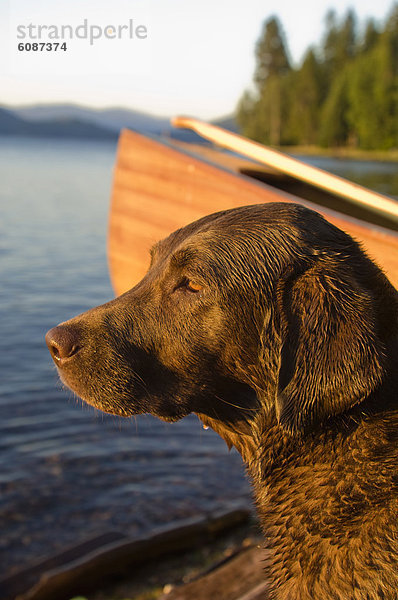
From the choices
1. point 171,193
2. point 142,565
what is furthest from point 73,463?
point 171,193

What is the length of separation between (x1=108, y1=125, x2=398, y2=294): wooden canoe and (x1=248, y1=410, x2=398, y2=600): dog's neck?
127 inches

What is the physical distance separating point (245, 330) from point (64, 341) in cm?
81

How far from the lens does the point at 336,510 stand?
242 cm

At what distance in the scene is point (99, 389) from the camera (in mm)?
2756

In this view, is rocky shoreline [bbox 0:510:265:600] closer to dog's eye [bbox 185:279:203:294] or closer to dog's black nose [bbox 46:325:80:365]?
dog's black nose [bbox 46:325:80:365]

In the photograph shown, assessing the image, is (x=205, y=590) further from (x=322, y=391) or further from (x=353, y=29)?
(x=353, y=29)

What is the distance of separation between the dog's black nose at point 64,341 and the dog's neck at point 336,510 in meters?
0.93

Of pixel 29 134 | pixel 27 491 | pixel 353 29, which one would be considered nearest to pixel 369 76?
pixel 353 29

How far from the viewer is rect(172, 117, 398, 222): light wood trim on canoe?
3.89 m

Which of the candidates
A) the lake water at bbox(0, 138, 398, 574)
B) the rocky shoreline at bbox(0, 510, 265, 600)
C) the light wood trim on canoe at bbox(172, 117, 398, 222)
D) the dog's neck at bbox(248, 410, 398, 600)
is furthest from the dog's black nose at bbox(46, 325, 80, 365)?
the rocky shoreline at bbox(0, 510, 265, 600)

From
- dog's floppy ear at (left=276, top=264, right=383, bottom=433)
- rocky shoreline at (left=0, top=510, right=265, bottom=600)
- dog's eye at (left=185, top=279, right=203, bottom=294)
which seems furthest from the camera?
rocky shoreline at (left=0, top=510, right=265, bottom=600)

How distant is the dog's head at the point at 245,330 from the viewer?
2287 millimetres

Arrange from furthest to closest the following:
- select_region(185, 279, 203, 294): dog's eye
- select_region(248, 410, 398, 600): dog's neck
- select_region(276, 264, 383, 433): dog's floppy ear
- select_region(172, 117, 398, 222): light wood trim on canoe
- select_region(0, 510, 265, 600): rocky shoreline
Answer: select_region(0, 510, 265, 600): rocky shoreline, select_region(172, 117, 398, 222): light wood trim on canoe, select_region(185, 279, 203, 294): dog's eye, select_region(248, 410, 398, 600): dog's neck, select_region(276, 264, 383, 433): dog's floppy ear

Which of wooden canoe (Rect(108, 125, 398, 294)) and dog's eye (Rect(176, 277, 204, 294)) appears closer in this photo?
dog's eye (Rect(176, 277, 204, 294))
